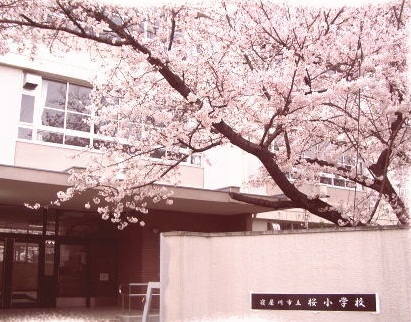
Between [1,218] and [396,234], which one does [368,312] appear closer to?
[396,234]

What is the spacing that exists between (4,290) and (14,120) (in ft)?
16.0

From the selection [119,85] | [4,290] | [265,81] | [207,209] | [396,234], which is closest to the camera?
[396,234]

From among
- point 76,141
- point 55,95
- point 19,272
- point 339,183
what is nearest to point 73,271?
point 19,272

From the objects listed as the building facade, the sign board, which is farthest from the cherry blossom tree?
the building facade

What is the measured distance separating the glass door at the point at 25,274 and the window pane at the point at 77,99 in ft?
13.9

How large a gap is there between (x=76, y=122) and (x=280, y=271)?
977 centimetres

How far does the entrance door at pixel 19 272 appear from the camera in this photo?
15.4 meters

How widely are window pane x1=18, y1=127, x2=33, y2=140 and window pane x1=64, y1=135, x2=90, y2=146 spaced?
96 centimetres

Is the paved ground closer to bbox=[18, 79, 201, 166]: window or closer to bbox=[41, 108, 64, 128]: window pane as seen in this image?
bbox=[18, 79, 201, 166]: window

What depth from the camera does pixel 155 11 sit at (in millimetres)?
9453

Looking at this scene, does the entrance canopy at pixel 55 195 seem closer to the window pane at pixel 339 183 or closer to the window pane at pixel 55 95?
the window pane at pixel 55 95

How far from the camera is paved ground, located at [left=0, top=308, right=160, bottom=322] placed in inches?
502

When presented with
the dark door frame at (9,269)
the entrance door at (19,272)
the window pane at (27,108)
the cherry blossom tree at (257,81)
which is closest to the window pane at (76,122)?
the window pane at (27,108)

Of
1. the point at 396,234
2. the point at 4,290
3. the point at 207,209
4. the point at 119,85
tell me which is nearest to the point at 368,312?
the point at 396,234
